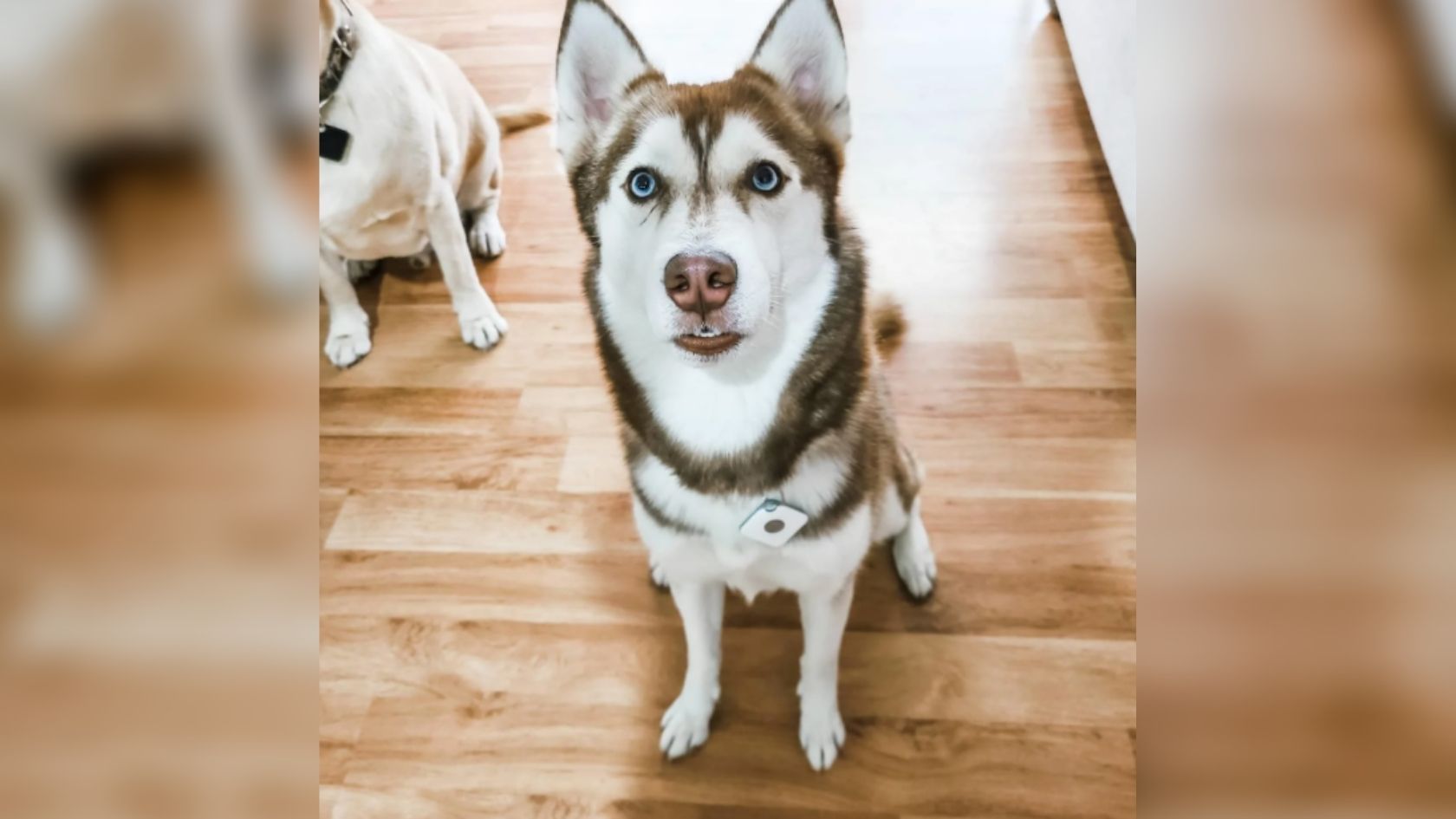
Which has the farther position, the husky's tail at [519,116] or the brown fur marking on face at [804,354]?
the husky's tail at [519,116]

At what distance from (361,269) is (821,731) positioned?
238cm

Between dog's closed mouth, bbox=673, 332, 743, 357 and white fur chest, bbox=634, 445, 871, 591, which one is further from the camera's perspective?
white fur chest, bbox=634, 445, 871, 591

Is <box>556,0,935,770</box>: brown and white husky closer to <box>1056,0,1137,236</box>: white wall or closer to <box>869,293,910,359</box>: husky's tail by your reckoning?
<box>869,293,910,359</box>: husky's tail

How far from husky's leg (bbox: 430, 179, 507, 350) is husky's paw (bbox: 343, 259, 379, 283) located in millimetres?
464

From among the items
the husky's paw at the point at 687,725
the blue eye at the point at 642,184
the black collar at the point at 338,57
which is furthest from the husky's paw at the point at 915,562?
the black collar at the point at 338,57

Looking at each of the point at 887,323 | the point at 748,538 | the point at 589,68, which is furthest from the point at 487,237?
the point at 748,538

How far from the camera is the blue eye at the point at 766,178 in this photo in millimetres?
1441

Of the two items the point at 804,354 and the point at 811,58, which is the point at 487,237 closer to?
the point at 811,58

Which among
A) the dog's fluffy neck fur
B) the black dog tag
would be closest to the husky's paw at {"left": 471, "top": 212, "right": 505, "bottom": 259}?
the black dog tag

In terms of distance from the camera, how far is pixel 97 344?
0.35 metres

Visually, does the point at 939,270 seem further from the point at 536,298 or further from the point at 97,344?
the point at 97,344

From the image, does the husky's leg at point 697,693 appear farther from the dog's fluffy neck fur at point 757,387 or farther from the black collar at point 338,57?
the black collar at point 338,57

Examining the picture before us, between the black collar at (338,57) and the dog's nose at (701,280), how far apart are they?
136 cm

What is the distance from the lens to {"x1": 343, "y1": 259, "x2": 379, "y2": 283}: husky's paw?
3047mm
